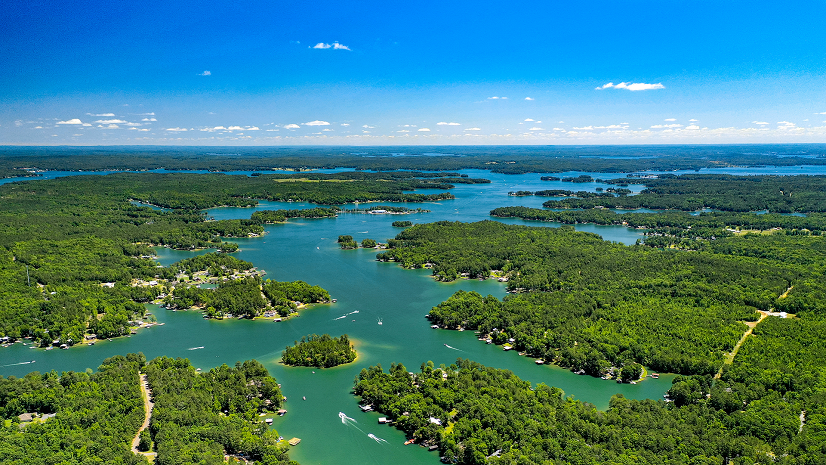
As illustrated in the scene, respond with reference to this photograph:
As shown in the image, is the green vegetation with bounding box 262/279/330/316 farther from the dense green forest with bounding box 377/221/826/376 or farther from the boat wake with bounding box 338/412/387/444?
the boat wake with bounding box 338/412/387/444

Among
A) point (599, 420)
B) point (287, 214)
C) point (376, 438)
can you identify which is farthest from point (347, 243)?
point (599, 420)

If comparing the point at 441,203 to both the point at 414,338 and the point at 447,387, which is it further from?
the point at 447,387

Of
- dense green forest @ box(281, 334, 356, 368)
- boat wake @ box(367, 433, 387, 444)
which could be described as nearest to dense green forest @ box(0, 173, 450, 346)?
dense green forest @ box(281, 334, 356, 368)

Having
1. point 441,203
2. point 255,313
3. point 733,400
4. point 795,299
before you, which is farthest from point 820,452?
point 441,203

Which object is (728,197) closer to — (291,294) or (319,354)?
(291,294)

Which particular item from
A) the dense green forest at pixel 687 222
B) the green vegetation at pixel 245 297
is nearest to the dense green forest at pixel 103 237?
the green vegetation at pixel 245 297

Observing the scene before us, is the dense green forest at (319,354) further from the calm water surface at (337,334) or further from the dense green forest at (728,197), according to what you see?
the dense green forest at (728,197)
